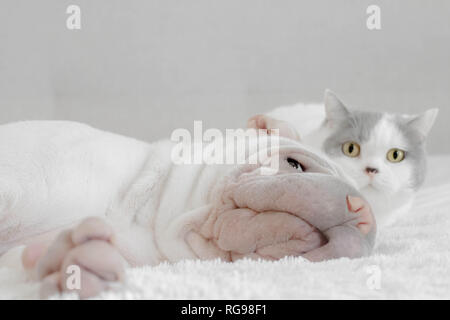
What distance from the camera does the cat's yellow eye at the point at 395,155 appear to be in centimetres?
165

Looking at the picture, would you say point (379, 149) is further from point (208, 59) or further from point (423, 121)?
point (208, 59)

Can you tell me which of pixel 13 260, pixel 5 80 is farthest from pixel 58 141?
pixel 5 80

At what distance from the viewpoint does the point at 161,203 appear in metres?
1.12

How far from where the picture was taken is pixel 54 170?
1078 mm

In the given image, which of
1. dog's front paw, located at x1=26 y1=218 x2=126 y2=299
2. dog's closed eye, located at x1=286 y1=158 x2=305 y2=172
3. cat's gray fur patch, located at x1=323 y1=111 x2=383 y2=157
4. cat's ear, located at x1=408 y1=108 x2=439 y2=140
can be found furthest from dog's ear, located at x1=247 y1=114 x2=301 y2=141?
dog's front paw, located at x1=26 y1=218 x2=126 y2=299

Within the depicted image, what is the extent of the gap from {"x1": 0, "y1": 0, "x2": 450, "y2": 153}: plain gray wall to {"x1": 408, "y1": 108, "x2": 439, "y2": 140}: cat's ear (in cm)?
89

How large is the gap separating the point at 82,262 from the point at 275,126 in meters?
0.91

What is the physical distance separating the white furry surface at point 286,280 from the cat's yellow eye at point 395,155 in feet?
2.04

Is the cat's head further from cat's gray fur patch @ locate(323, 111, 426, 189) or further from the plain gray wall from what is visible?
the plain gray wall

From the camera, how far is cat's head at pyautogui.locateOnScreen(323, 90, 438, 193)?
162cm

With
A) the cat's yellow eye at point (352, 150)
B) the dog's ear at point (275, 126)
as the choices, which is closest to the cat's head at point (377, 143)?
the cat's yellow eye at point (352, 150)

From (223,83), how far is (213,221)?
154 cm

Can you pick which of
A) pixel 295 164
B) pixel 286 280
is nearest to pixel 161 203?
pixel 295 164
